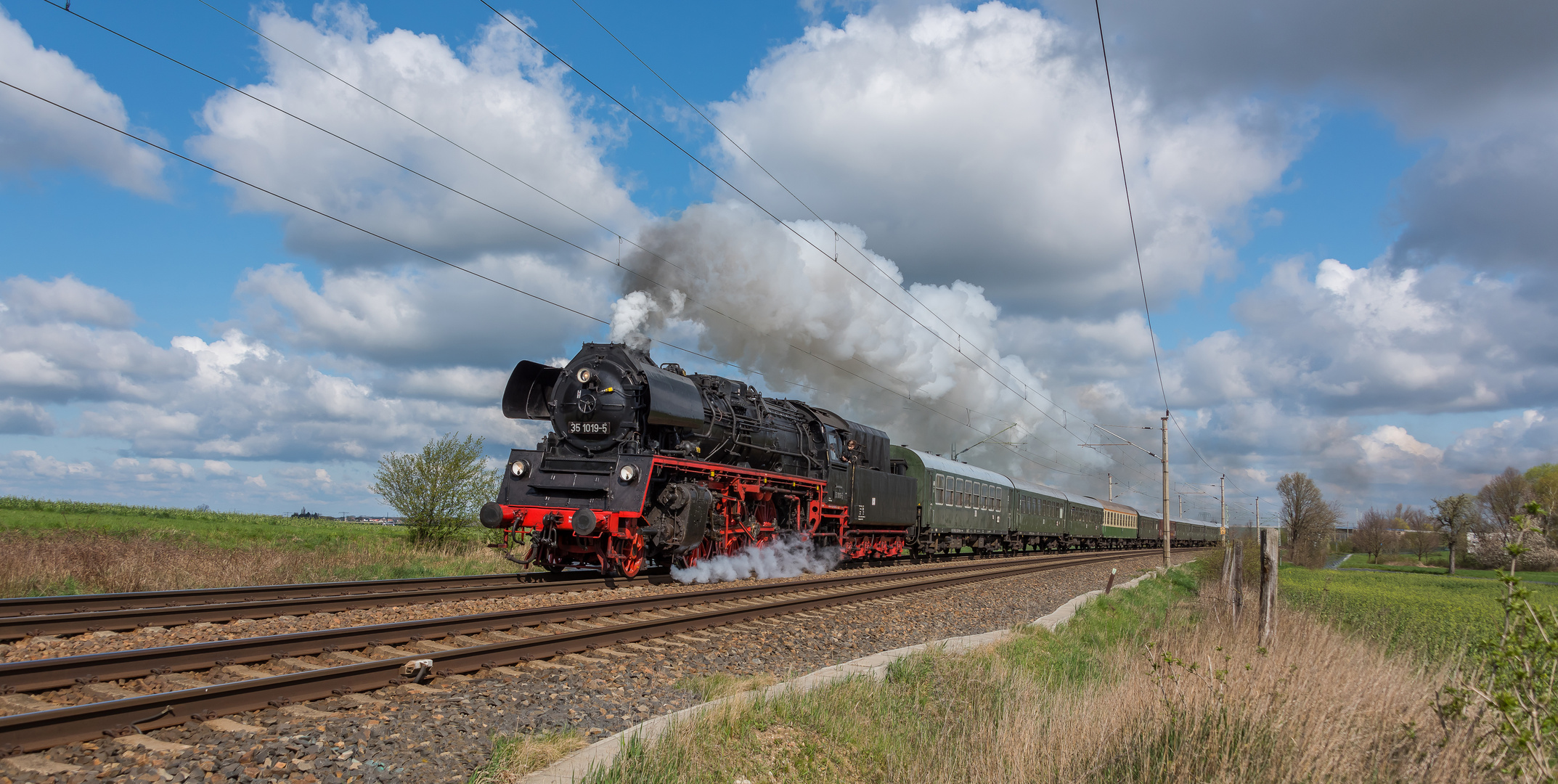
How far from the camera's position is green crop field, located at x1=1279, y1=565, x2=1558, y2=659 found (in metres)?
10.4

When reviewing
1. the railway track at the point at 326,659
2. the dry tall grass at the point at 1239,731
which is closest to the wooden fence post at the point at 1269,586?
the dry tall grass at the point at 1239,731

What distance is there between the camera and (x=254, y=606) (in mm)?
8898

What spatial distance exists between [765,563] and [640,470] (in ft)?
16.5

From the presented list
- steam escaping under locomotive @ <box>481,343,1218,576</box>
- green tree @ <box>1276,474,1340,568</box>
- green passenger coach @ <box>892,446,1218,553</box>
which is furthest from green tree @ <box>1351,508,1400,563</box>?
steam escaping under locomotive @ <box>481,343,1218,576</box>

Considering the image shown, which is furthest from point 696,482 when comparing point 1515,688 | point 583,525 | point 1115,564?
point 1115,564

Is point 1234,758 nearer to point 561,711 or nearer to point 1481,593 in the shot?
point 561,711

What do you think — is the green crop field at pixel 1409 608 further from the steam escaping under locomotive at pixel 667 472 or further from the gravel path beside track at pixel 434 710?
the steam escaping under locomotive at pixel 667 472

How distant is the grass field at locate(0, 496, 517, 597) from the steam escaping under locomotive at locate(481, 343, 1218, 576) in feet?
11.3

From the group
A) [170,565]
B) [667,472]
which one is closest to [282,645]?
[667,472]

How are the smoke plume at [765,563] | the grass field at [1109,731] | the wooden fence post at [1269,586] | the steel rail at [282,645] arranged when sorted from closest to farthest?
1. the grass field at [1109,731]
2. the steel rail at [282,645]
3. the wooden fence post at [1269,586]
4. the smoke plume at [765,563]

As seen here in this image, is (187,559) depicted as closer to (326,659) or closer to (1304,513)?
(326,659)

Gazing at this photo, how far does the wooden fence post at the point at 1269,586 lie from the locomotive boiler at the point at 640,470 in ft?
27.6

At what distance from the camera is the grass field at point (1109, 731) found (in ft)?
15.1

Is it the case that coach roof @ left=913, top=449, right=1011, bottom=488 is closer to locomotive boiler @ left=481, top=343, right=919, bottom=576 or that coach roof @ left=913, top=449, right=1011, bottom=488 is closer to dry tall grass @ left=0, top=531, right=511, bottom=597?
locomotive boiler @ left=481, top=343, right=919, bottom=576
